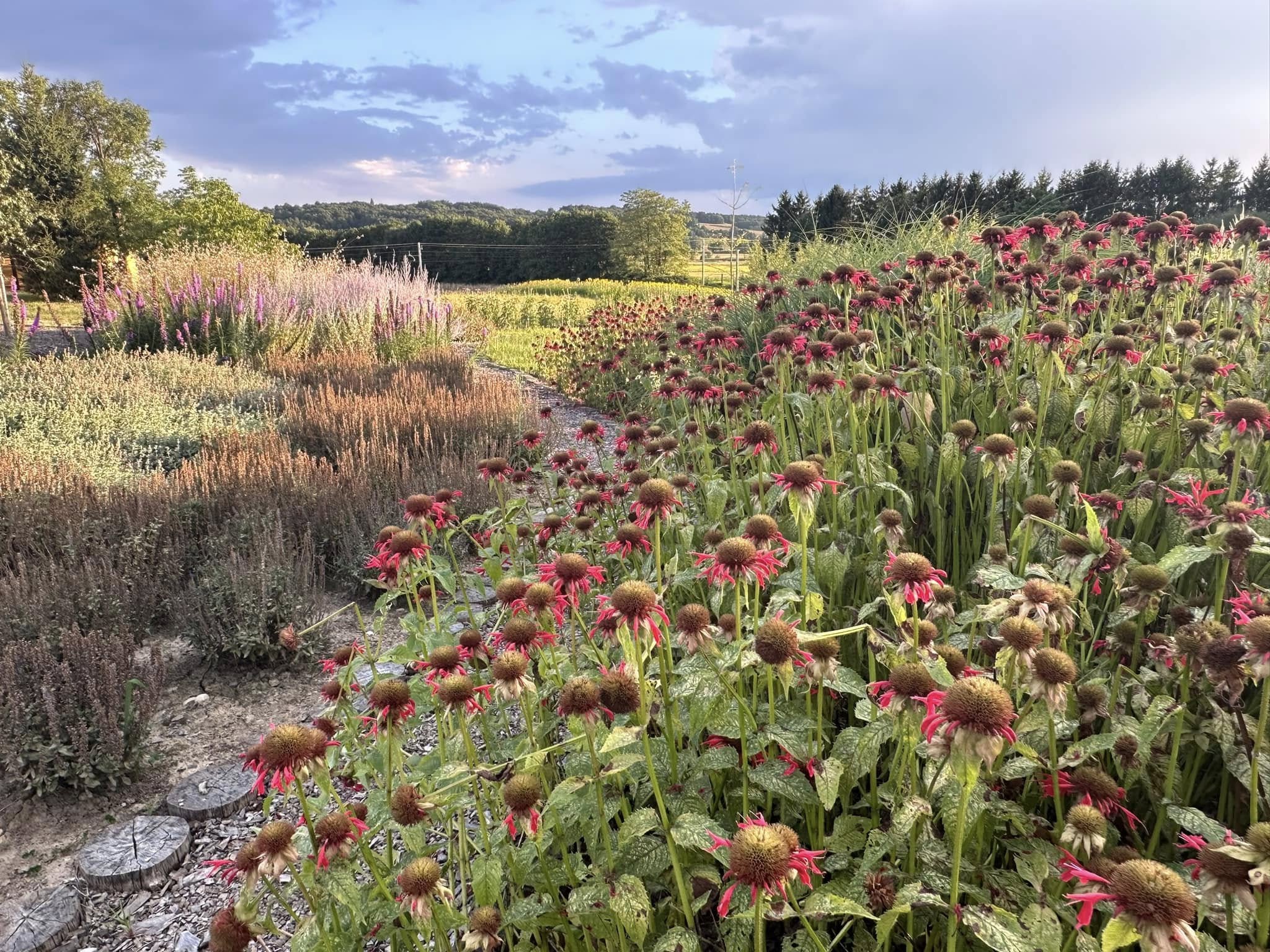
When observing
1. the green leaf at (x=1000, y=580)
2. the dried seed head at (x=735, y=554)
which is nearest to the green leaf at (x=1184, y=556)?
the green leaf at (x=1000, y=580)

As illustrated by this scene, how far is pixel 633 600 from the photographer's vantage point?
104 centimetres

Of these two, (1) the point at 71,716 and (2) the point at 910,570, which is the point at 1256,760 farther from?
(1) the point at 71,716

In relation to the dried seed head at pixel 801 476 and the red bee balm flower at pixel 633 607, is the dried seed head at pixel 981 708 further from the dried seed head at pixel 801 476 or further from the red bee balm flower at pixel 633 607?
the dried seed head at pixel 801 476

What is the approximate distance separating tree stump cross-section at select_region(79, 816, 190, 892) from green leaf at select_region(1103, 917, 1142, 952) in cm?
226

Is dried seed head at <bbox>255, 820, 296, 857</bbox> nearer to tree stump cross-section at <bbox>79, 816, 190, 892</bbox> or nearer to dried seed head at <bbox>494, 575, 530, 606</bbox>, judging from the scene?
dried seed head at <bbox>494, 575, 530, 606</bbox>

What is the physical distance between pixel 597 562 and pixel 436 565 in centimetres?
52

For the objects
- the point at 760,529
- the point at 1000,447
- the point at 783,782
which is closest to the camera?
the point at 783,782

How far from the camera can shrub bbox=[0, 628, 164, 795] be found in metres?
2.18

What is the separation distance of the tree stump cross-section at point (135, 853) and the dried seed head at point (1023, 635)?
2231 mm

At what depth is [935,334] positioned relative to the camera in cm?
292

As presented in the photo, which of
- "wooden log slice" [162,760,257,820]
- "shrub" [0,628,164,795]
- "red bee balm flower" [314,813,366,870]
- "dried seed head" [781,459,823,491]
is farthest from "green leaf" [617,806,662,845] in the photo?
"shrub" [0,628,164,795]

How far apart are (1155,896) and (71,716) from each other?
9.04ft

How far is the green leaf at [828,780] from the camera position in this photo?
1003mm

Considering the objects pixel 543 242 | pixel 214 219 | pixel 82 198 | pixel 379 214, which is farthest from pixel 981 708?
pixel 379 214
